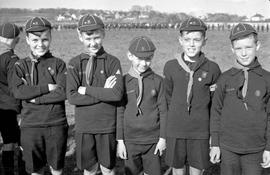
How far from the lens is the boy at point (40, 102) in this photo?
412 centimetres

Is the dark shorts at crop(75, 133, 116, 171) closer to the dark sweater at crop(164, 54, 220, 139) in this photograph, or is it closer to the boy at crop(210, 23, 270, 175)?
the dark sweater at crop(164, 54, 220, 139)

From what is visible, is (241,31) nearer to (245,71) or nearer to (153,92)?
(245,71)

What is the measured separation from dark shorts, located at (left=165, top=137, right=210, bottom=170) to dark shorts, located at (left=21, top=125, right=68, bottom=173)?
1.23m

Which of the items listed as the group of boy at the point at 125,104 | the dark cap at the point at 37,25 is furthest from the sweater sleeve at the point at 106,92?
the dark cap at the point at 37,25

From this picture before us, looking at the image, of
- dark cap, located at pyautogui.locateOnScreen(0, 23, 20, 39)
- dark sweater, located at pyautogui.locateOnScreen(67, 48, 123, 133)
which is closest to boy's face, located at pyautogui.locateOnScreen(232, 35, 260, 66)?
dark sweater, located at pyautogui.locateOnScreen(67, 48, 123, 133)

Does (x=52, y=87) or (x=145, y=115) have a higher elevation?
(x=52, y=87)

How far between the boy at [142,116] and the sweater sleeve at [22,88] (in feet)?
2.91

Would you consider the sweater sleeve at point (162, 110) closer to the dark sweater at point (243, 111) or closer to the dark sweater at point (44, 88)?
the dark sweater at point (243, 111)

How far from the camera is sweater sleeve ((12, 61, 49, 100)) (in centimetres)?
401

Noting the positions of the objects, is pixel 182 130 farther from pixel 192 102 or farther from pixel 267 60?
pixel 267 60

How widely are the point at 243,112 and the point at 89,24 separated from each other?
1864mm

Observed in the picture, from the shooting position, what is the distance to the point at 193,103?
402 cm

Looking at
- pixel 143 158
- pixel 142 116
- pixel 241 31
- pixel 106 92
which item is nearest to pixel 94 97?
pixel 106 92

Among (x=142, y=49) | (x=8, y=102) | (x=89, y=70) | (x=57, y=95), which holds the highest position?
(x=142, y=49)
